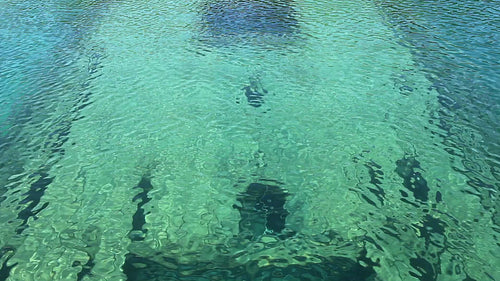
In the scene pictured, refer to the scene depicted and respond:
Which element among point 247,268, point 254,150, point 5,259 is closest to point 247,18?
point 254,150

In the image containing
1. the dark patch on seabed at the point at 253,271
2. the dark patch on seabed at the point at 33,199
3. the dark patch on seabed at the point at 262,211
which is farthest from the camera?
the dark patch on seabed at the point at 33,199

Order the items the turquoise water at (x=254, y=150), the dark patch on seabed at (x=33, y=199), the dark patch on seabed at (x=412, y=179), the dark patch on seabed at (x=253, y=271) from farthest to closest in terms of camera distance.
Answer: the dark patch on seabed at (x=412, y=179), the dark patch on seabed at (x=33, y=199), the turquoise water at (x=254, y=150), the dark patch on seabed at (x=253, y=271)

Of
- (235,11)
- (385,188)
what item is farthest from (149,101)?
(235,11)

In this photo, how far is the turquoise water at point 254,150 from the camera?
6.49 meters

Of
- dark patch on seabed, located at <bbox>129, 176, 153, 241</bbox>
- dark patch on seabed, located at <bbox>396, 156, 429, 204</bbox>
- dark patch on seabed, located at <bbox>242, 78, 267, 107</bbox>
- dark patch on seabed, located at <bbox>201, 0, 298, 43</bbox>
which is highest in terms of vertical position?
dark patch on seabed, located at <bbox>201, 0, 298, 43</bbox>

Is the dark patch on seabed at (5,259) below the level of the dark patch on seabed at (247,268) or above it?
below

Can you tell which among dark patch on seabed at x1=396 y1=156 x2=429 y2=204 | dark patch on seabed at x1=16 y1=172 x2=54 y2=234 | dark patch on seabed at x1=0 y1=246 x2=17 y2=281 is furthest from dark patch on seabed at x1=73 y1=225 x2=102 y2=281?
dark patch on seabed at x1=396 y1=156 x2=429 y2=204

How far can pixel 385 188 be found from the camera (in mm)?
7805

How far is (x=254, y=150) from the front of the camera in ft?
29.9

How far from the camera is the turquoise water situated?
649cm

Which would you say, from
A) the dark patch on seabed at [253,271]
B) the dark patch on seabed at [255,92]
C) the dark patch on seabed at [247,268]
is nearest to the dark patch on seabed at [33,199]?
the dark patch on seabed at [247,268]

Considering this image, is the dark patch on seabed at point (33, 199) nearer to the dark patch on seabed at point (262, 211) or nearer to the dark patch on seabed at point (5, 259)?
the dark patch on seabed at point (5, 259)

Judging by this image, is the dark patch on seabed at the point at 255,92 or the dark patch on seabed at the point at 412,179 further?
the dark patch on seabed at the point at 255,92

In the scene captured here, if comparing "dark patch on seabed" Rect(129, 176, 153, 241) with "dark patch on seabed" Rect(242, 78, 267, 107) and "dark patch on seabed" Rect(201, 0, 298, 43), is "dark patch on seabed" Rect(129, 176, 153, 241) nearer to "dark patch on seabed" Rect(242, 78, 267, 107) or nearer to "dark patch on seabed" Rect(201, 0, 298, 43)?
"dark patch on seabed" Rect(242, 78, 267, 107)
